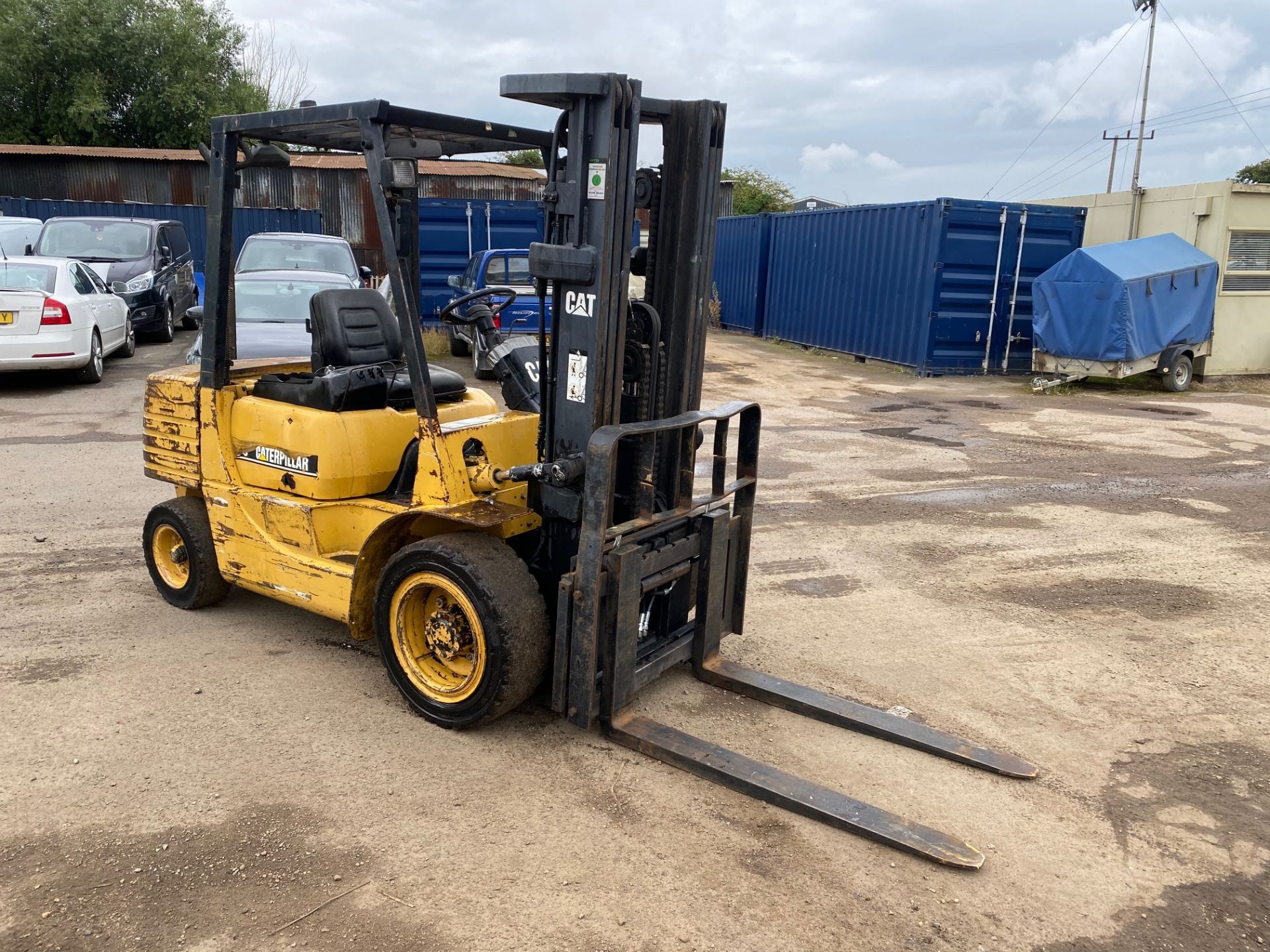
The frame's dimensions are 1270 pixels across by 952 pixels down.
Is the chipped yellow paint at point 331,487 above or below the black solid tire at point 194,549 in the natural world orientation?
above

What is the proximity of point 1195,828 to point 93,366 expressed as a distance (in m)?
13.1

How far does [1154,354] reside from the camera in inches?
612

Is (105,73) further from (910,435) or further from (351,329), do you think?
(351,329)

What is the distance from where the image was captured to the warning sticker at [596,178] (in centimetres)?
383

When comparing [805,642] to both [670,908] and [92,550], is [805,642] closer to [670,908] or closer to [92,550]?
[670,908]

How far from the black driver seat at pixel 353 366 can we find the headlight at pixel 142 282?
42.9 feet

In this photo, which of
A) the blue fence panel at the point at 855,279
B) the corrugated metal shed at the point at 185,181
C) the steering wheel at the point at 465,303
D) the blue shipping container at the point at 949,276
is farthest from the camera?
the corrugated metal shed at the point at 185,181

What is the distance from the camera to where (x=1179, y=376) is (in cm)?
1595

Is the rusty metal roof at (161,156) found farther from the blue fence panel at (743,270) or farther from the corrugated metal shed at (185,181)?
the blue fence panel at (743,270)

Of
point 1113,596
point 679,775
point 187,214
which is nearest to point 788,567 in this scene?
point 1113,596

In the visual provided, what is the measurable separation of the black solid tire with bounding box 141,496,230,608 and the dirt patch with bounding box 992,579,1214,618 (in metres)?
4.55

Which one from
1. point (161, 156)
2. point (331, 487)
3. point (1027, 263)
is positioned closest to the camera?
point (331, 487)

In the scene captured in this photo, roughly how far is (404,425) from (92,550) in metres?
2.98

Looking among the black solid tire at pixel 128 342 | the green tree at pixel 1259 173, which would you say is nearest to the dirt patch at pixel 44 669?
the black solid tire at pixel 128 342
